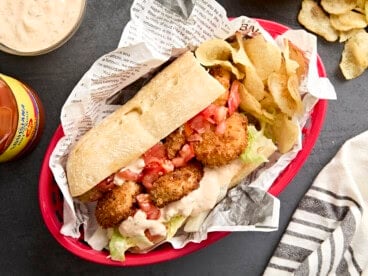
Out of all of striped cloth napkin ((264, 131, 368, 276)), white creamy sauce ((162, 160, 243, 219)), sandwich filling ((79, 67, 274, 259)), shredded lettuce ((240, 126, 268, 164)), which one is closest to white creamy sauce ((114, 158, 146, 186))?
sandwich filling ((79, 67, 274, 259))

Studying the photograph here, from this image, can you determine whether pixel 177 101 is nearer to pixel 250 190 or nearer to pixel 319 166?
pixel 250 190

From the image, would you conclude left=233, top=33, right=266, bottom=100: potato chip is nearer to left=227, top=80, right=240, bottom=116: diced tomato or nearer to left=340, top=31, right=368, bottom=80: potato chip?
left=227, top=80, right=240, bottom=116: diced tomato

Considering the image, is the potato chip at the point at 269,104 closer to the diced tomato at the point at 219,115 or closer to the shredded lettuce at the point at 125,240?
the diced tomato at the point at 219,115

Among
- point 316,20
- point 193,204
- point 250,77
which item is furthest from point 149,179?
point 316,20

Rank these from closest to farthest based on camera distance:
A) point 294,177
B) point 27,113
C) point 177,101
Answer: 1. point 177,101
2. point 27,113
3. point 294,177

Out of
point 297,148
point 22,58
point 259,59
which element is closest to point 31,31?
point 22,58

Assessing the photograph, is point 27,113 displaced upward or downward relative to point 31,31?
downward
